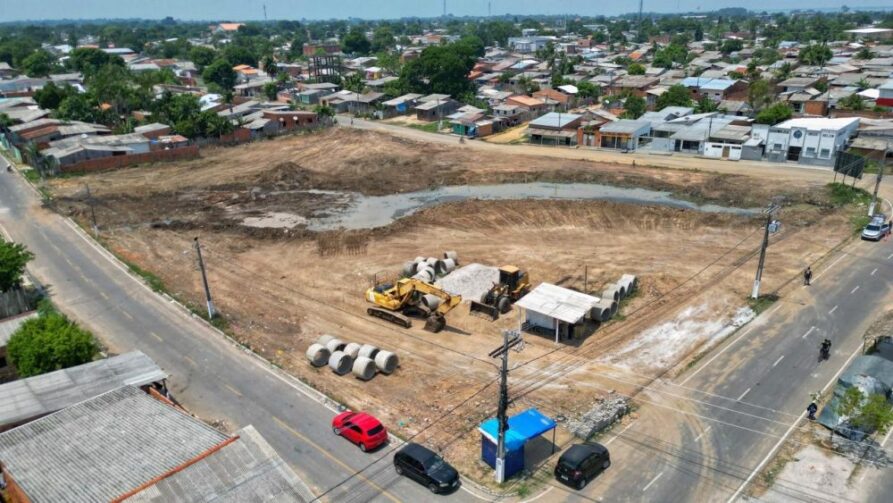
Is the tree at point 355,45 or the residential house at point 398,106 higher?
the tree at point 355,45

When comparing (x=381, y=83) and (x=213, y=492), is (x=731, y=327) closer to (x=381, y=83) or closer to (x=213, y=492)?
(x=213, y=492)

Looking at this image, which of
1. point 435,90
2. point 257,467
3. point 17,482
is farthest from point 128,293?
point 435,90

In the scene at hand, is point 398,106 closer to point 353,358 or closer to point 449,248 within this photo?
point 449,248

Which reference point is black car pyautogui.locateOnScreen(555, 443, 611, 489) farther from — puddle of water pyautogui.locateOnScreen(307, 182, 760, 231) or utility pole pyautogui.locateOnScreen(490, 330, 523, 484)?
puddle of water pyautogui.locateOnScreen(307, 182, 760, 231)

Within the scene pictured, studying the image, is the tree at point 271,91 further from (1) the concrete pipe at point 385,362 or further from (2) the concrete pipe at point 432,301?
(1) the concrete pipe at point 385,362

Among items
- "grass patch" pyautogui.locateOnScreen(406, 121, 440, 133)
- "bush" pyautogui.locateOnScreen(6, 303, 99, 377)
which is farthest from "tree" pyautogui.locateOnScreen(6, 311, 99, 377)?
"grass patch" pyautogui.locateOnScreen(406, 121, 440, 133)

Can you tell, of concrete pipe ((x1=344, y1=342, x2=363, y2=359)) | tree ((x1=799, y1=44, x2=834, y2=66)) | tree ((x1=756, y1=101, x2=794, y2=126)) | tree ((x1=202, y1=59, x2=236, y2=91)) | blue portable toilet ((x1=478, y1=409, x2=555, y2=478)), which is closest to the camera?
blue portable toilet ((x1=478, y1=409, x2=555, y2=478))

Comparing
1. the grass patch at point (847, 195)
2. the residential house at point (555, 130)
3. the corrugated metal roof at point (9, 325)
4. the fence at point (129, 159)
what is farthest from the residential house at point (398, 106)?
the corrugated metal roof at point (9, 325)
